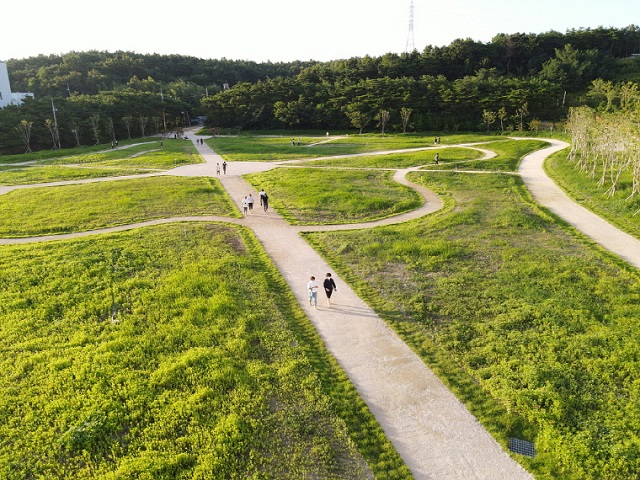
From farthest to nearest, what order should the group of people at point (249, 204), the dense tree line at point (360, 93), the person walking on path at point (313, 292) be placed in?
the dense tree line at point (360, 93), the group of people at point (249, 204), the person walking on path at point (313, 292)

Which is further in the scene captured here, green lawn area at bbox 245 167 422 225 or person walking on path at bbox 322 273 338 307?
green lawn area at bbox 245 167 422 225

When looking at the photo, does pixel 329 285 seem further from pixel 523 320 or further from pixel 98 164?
pixel 98 164

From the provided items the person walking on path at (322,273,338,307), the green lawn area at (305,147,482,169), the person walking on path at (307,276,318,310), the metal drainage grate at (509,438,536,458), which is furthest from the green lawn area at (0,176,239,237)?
the metal drainage grate at (509,438,536,458)

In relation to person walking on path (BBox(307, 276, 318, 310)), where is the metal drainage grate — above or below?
below

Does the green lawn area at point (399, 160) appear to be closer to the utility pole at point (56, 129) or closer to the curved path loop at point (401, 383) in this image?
the curved path loop at point (401, 383)

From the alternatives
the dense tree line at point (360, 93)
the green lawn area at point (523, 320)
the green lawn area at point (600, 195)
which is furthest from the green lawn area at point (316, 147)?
the green lawn area at point (523, 320)

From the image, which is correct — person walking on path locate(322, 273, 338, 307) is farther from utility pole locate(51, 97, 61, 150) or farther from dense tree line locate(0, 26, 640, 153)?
utility pole locate(51, 97, 61, 150)
